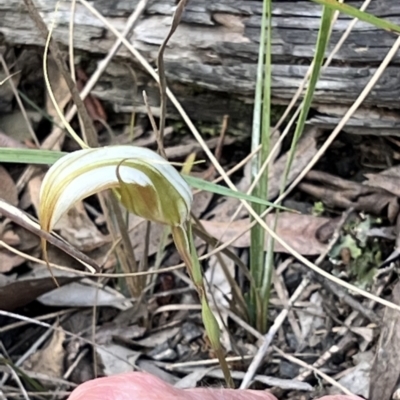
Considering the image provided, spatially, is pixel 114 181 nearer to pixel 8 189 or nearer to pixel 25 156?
pixel 25 156

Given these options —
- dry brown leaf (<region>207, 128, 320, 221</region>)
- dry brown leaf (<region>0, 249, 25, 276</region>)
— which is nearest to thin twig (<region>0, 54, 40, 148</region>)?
dry brown leaf (<region>0, 249, 25, 276</region>)

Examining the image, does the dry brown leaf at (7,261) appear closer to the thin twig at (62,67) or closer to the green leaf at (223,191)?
the thin twig at (62,67)

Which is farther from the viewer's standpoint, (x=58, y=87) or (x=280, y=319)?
(x=58, y=87)

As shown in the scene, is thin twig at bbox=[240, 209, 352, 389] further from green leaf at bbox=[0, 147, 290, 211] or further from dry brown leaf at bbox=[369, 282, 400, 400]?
green leaf at bbox=[0, 147, 290, 211]

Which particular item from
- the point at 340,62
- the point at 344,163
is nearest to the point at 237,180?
the point at 344,163

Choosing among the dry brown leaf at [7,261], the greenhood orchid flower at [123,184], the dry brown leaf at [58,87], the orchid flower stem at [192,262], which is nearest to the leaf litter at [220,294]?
the dry brown leaf at [7,261]

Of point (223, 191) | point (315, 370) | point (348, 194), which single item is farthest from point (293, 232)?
point (223, 191)
